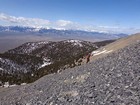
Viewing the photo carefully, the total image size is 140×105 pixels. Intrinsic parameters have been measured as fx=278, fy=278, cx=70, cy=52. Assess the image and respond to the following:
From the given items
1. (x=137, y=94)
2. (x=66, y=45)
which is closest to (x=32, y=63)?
(x=66, y=45)

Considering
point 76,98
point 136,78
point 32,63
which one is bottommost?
point 32,63

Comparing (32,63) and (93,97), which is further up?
(93,97)

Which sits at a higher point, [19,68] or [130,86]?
[130,86]

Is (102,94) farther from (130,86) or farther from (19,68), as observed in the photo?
(19,68)

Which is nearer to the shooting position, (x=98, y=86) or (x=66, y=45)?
(x=98, y=86)

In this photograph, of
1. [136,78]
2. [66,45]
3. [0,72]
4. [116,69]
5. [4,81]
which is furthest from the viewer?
[66,45]

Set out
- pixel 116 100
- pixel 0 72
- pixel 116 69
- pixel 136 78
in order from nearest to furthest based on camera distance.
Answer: pixel 116 100 → pixel 136 78 → pixel 116 69 → pixel 0 72

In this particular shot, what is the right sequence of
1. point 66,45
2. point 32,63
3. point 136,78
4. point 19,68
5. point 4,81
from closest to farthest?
point 136,78
point 4,81
point 19,68
point 32,63
point 66,45

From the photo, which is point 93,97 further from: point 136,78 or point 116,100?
point 136,78

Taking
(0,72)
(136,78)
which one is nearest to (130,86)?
(136,78)
